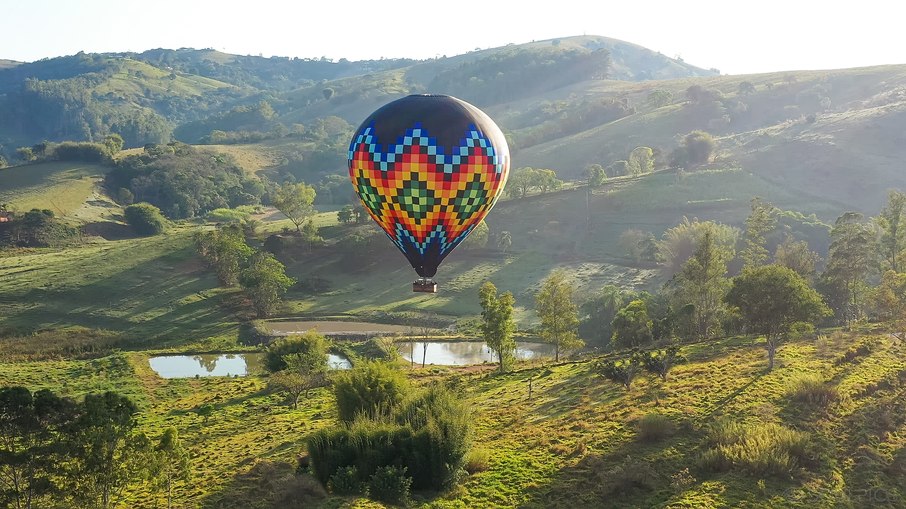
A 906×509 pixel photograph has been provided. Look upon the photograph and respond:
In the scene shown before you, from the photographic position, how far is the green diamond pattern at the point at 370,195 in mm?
35219

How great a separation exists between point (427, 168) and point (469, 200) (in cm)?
315

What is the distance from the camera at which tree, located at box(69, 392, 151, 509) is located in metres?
24.2

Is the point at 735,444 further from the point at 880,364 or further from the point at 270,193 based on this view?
the point at 270,193

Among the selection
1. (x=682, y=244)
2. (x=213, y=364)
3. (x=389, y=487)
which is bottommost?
(x=213, y=364)

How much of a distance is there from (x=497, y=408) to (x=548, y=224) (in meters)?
80.0

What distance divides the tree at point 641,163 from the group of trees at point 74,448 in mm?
131847

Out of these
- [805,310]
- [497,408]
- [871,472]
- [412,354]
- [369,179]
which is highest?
[369,179]

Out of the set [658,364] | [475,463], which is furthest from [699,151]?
[475,463]

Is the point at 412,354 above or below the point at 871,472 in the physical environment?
below

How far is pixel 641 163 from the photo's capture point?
15150cm

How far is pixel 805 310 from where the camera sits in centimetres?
3881

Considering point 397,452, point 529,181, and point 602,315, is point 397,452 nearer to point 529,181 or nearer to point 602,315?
point 602,315

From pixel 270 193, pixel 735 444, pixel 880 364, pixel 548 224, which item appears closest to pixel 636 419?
pixel 735 444

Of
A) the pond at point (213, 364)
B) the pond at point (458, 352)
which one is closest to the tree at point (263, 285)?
→ the pond at point (213, 364)
